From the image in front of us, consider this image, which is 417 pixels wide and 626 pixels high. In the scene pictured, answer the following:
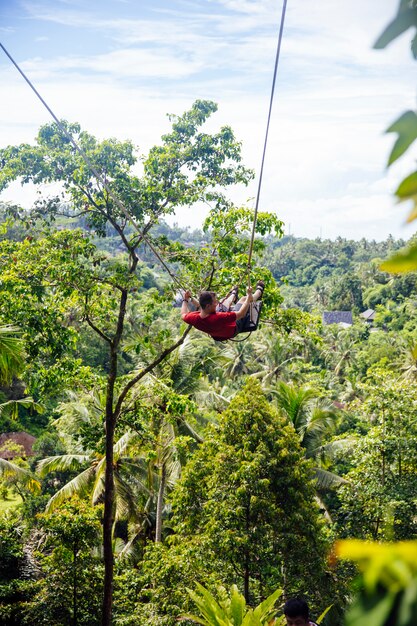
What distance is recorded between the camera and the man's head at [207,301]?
5.01 meters

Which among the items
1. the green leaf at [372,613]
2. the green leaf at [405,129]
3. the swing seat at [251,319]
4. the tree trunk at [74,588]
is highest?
the swing seat at [251,319]

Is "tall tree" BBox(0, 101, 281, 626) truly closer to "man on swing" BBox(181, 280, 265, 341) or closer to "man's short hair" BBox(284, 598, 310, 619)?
"man on swing" BBox(181, 280, 265, 341)

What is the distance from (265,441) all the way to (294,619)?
19.4 feet

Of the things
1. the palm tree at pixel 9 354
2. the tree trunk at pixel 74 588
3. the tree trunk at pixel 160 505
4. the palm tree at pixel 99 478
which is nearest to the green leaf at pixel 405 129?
the palm tree at pixel 9 354

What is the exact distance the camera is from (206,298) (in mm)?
5016

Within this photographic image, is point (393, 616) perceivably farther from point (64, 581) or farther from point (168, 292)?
point (64, 581)

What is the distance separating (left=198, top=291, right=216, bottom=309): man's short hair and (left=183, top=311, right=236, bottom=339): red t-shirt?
4.8 inches

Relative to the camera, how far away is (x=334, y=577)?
9.71m

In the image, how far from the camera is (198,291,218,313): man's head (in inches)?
197

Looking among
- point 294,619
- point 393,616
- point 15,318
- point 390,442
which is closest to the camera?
point 393,616

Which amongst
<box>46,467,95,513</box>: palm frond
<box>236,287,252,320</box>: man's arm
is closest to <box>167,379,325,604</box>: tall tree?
<box>46,467,95,513</box>: palm frond

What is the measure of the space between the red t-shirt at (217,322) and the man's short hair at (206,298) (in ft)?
0.40

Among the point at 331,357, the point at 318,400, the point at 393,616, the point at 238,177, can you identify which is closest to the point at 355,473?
the point at 318,400

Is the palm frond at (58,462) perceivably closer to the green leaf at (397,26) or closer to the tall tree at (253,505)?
the tall tree at (253,505)
